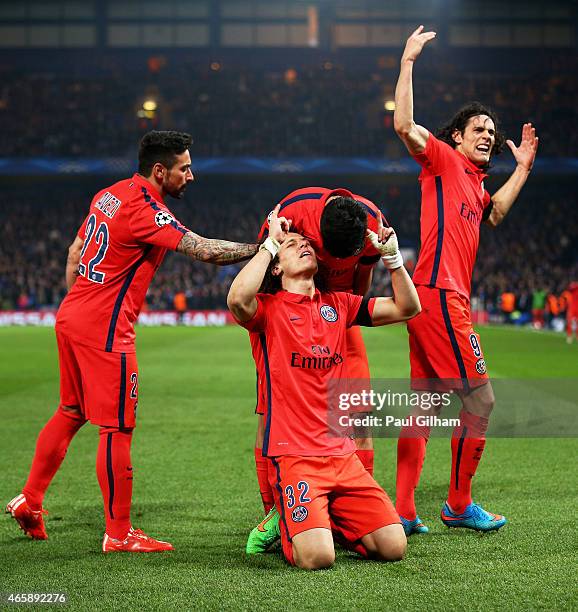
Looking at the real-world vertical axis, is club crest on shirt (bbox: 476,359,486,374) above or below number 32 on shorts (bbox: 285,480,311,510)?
above

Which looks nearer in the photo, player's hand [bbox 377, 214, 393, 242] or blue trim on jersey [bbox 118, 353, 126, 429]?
player's hand [bbox 377, 214, 393, 242]

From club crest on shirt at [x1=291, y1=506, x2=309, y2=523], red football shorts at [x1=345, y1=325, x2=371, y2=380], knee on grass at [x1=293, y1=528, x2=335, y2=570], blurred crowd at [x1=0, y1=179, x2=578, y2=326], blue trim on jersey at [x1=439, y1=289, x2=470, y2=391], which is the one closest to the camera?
knee on grass at [x1=293, y1=528, x2=335, y2=570]

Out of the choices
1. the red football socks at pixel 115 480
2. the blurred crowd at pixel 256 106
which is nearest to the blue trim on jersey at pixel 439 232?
the red football socks at pixel 115 480

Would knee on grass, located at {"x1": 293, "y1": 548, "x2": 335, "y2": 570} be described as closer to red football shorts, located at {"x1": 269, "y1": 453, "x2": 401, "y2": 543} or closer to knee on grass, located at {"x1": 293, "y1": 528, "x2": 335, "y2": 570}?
knee on grass, located at {"x1": 293, "y1": 528, "x2": 335, "y2": 570}

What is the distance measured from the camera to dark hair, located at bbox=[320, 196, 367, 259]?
451 cm

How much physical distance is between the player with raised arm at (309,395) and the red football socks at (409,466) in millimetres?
492

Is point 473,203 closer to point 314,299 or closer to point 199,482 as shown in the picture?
point 314,299

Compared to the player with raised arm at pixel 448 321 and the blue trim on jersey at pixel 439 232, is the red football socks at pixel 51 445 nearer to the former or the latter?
the player with raised arm at pixel 448 321

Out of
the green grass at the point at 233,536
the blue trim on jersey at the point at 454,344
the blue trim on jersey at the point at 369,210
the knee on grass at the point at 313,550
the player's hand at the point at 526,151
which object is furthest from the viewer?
the player's hand at the point at 526,151

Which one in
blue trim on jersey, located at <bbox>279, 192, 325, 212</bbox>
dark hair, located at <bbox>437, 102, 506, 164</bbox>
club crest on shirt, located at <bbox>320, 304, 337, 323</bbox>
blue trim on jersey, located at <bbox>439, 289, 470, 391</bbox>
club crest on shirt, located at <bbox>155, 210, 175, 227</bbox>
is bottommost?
blue trim on jersey, located at <bbox>439, 289, 470, 391</bbox>

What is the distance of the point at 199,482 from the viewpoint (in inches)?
260

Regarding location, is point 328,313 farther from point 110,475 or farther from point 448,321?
point 110,475

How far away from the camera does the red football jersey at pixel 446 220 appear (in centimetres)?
521

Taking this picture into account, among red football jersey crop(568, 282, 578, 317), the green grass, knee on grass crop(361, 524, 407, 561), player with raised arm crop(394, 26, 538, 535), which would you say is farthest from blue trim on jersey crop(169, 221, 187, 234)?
red football jersey crop(568, 282, 578, 317)
